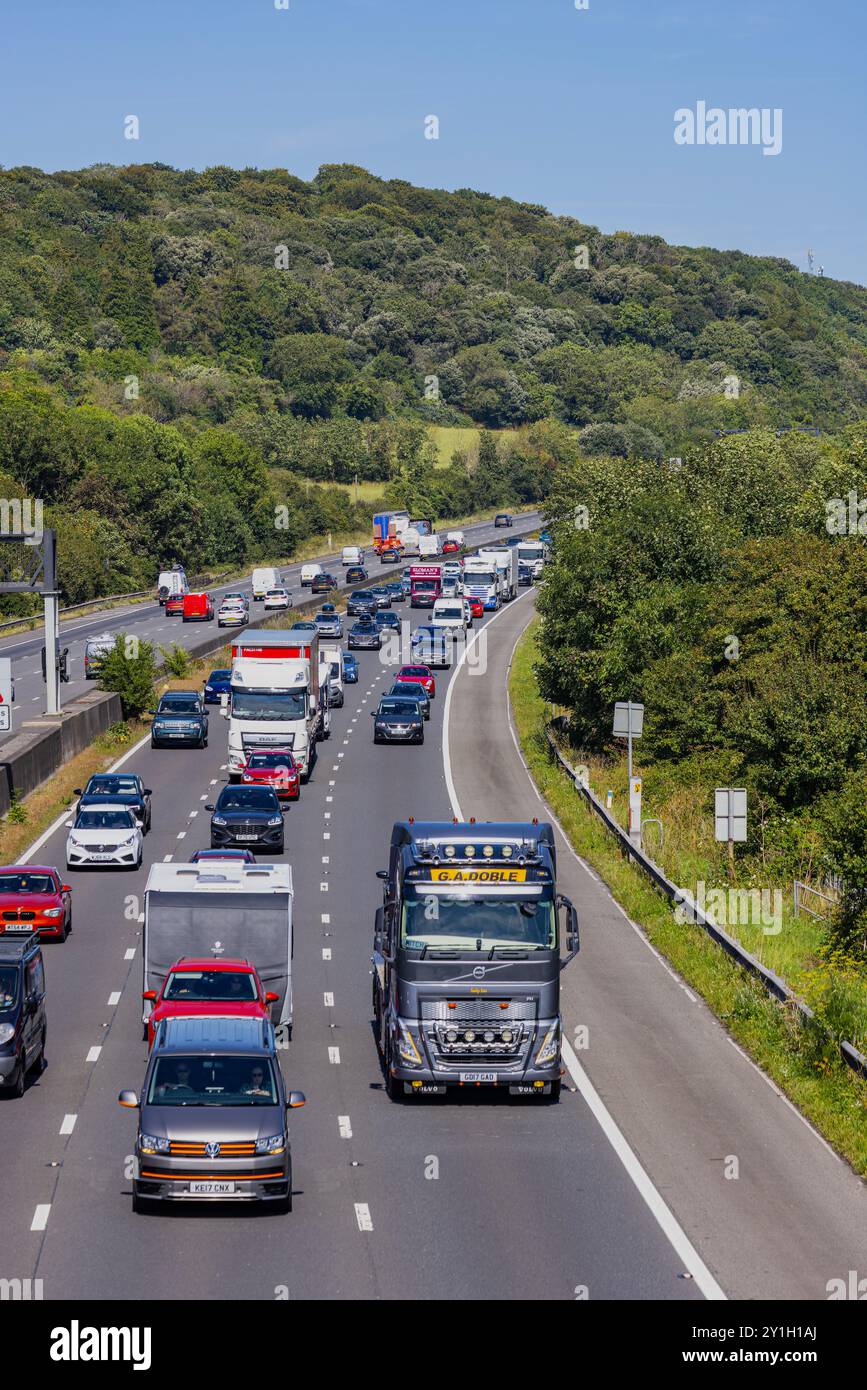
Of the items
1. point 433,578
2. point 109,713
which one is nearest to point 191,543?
point 433,578

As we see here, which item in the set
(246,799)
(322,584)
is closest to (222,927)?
(246,799)

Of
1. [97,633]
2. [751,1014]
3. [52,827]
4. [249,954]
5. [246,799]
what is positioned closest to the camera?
[249,954]

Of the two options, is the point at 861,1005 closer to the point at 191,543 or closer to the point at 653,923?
the point at 653,923

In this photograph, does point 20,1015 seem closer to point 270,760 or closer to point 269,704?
point 270,760

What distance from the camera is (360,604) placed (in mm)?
105062

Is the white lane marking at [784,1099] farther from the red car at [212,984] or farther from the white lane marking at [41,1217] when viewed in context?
the white lane marking at [41,1217]

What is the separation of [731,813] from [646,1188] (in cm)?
1643

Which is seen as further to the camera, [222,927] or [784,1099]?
[222,927]

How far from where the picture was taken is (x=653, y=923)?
116 feet

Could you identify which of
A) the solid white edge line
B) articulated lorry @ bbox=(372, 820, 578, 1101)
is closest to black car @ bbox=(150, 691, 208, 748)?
the solid white edge line

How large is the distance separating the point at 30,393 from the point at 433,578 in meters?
Result: 53.6

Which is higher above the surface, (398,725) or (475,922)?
(475,922)

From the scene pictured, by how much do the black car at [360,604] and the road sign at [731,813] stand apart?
6780cm

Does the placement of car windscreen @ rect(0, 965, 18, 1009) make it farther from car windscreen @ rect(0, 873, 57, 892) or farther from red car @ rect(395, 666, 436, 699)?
red car @ rect(395, 666, 436, 699)
